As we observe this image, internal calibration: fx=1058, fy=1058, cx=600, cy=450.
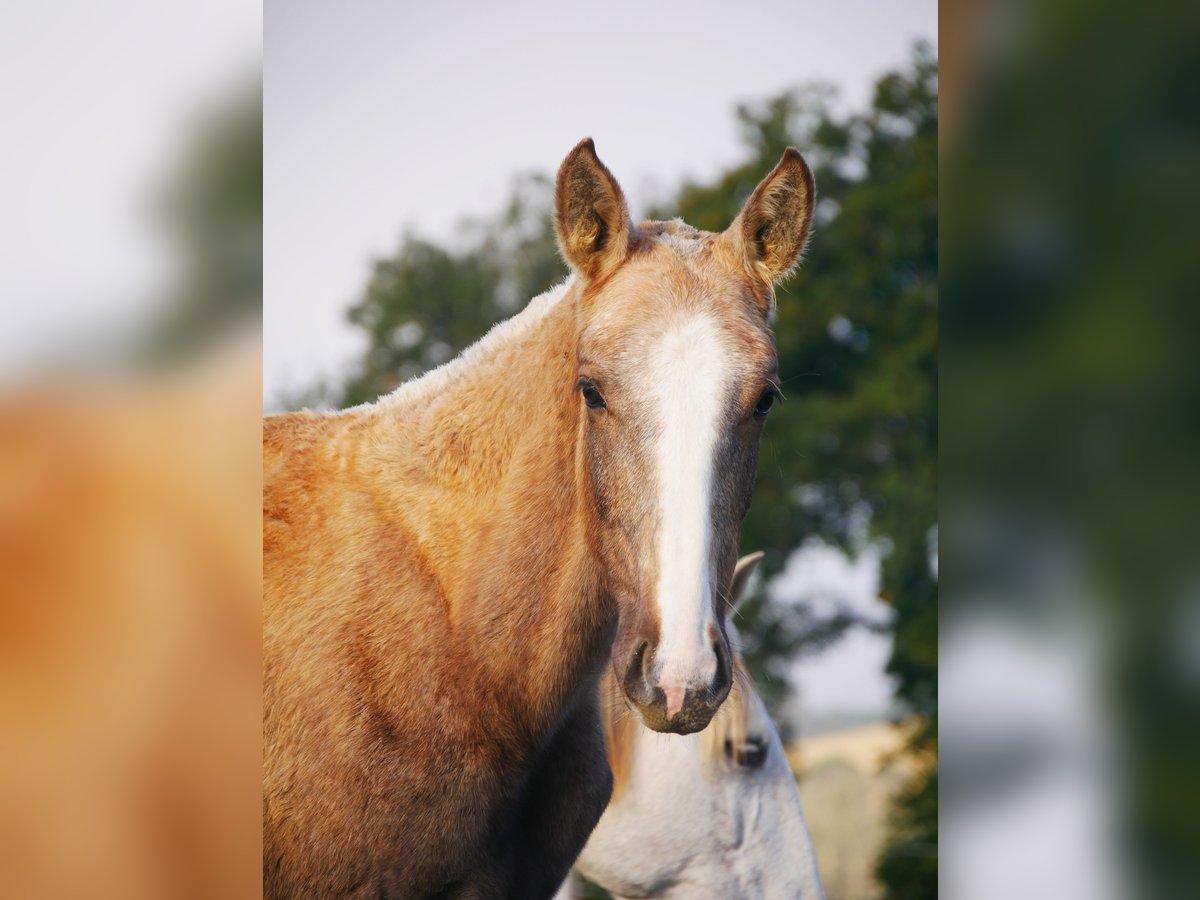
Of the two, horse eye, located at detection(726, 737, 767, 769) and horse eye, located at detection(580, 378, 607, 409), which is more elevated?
horse eye, located at detection(580, 378, 607, 409)

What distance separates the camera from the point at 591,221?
186 cm

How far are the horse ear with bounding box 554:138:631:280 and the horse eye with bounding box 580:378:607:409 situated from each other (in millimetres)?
217

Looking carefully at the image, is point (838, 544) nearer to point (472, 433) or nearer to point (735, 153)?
point (735, 153)

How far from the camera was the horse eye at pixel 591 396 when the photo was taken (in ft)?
5.72

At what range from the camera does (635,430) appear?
167cm

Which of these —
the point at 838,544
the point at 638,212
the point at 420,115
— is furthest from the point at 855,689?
the point at 420,115

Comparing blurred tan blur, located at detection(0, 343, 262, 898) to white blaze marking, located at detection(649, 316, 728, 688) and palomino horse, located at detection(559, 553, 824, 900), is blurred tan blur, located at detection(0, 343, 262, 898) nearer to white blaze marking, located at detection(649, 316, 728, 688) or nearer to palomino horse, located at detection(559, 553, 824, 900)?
white blaze marking, located at detection(649, 316, 728, 688)

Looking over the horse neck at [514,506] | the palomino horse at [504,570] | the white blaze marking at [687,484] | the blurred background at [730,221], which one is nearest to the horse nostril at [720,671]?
the white blaze marking at [687,484]

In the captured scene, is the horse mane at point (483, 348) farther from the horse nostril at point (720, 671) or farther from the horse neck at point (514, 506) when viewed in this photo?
the horse nostril at point (720, 671)

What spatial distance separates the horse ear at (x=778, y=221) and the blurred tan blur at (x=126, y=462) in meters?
0.83

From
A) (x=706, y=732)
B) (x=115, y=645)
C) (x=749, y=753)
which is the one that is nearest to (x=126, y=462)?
(x=115, y=645)

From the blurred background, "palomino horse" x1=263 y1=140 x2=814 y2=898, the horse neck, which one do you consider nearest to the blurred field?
the blurred background

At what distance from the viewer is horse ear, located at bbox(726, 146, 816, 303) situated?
6.10 feet

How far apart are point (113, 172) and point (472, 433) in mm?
726
